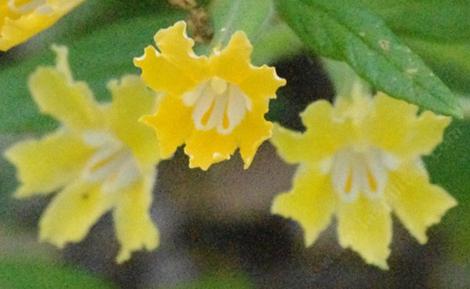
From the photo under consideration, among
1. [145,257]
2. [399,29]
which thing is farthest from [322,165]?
[145,257]

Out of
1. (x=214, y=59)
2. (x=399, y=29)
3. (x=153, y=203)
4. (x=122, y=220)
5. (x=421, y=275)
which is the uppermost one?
(x=214, y=59)

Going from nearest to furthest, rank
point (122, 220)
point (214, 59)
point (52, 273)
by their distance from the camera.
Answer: point (214, 59), point (122, 220), point (52, 273)

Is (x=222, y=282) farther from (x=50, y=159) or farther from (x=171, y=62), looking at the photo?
(x=171, y=62)

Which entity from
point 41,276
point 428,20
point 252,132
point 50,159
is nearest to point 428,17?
point 428,20

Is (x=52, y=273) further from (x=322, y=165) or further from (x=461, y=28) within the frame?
(x=461, y=28)

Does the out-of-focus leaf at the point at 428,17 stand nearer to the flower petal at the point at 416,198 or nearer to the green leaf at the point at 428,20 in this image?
the green leaf at the point at 428,20
